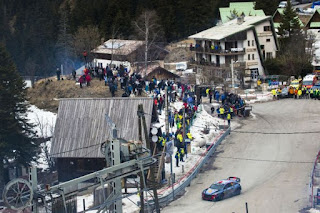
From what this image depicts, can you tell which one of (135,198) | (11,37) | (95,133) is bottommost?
(135,198)

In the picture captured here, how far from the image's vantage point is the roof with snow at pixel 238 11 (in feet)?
288

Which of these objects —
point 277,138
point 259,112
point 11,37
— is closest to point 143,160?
point 277,138

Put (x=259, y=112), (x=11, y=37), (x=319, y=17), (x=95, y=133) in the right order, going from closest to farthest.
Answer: (x=95, y=133), (x=259, y=112), (x=319, y=17), (x=11, y=37)

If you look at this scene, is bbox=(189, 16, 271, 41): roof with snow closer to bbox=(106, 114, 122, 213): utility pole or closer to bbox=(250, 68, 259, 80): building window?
bbox=(250, 68, 259, 80): building window

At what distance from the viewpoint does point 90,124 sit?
126 ft

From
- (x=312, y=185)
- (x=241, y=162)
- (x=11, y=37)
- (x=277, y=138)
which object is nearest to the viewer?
(x=312, y=185)

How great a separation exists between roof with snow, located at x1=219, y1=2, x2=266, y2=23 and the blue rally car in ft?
176

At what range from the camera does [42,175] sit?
41594mm

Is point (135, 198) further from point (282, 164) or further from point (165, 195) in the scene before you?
point (282, 164)

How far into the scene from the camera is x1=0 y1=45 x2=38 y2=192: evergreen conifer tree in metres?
40.7

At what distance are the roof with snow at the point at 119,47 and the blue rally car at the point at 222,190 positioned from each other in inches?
1422

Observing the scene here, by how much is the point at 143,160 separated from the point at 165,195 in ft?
37.5

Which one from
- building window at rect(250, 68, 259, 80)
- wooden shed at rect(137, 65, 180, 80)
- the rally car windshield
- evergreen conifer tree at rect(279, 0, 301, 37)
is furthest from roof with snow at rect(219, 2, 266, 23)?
the rally car windshield

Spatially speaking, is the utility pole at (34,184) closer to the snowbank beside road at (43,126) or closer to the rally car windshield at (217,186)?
the rally car windshield at (217,186)
